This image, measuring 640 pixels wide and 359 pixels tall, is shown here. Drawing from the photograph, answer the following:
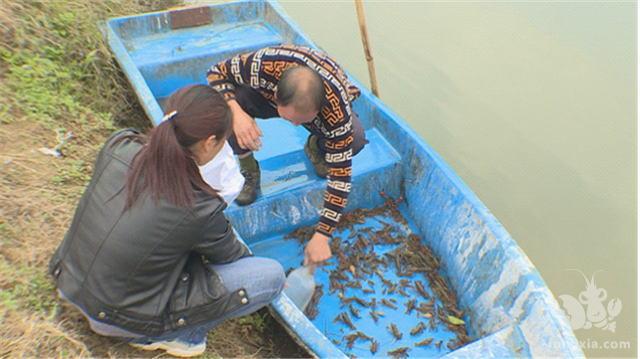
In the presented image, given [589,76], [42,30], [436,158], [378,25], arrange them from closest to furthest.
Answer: [436,158], [42,30], [589,76], [378,25]

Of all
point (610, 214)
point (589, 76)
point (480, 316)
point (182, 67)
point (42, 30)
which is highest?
point (42, 30)

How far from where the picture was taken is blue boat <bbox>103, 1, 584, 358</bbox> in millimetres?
2252

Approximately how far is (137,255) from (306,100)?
0.96 metres

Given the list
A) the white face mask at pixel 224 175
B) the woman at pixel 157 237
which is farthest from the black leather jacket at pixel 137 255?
the white face mask at pixel 224 175

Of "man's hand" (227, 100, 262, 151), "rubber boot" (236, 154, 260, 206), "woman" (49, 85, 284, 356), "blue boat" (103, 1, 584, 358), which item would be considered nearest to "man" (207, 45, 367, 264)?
"man's hand" (227, 100, 262, 151)

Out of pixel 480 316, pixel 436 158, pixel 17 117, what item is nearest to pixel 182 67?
pixel 17 117

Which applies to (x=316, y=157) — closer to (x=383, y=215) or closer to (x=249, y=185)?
(x=249, y=185)

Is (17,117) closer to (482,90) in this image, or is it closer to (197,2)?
(197,2)

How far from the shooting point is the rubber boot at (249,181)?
2.93 metres

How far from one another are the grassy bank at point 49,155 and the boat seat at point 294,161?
2.75ft

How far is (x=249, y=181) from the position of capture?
300 centimetres

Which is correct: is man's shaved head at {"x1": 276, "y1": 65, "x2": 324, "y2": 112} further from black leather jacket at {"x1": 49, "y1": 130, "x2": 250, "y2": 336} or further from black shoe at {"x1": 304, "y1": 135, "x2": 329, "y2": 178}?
black shoe at {"x1": 304, "y1": 135, "x2": 329, "y2": 178}

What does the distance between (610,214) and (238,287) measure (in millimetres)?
3032

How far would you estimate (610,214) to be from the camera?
376 cm
